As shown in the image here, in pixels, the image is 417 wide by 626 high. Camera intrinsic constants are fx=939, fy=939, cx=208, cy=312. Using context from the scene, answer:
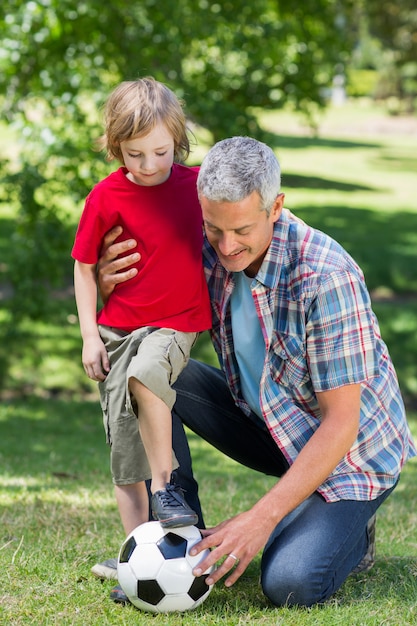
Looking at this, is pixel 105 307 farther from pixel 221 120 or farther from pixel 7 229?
pixel 7 229

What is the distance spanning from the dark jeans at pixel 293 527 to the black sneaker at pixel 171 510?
41cm

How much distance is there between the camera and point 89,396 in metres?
10.3

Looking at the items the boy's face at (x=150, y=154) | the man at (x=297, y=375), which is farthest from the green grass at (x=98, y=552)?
the boy's face at (x=150, y=154)

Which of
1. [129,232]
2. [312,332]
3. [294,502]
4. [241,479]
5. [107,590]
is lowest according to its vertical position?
[241,479]

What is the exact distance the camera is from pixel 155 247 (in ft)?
11.5

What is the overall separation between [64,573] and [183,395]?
866 mm

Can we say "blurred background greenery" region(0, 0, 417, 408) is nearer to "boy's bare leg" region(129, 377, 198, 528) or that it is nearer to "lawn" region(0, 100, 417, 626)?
"lawn" region(0, 100, 417, 626)

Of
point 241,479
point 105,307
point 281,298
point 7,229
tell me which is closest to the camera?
point 281,298

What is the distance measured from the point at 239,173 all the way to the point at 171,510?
1.16 metres

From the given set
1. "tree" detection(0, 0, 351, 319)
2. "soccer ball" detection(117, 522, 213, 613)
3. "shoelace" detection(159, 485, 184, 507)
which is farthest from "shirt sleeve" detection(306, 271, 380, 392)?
"tree" detection(0, 0, 351, 319)

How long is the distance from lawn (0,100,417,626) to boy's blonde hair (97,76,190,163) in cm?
164

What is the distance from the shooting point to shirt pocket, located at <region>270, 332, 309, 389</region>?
3.40 metres

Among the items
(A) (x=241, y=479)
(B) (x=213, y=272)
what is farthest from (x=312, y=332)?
(A) (x=241, y=479)

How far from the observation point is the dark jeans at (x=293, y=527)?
11.0 ft
